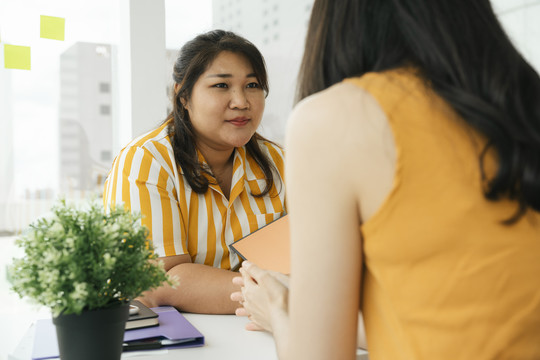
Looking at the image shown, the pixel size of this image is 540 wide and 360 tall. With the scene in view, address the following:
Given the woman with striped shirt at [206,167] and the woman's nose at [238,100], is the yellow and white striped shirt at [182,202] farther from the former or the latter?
the woman's nose at [238,100]

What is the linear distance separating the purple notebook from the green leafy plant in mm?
239

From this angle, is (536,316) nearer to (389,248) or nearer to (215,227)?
(389,248)

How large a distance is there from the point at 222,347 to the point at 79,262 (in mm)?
428

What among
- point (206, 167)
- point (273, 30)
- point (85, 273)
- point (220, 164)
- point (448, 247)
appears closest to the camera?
point (448, 247)

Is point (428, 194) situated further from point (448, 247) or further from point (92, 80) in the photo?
point (92, 80)

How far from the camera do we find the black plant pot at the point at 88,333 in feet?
2.57

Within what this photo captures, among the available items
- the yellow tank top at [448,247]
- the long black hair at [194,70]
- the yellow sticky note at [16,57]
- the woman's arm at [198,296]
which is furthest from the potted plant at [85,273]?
the yellow sticky note at [16,57]

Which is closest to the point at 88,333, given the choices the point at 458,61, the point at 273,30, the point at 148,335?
the point at 148,335

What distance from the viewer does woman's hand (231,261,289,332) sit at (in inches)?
36.9

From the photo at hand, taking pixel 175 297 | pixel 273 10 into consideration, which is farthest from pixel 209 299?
pixel 273 10

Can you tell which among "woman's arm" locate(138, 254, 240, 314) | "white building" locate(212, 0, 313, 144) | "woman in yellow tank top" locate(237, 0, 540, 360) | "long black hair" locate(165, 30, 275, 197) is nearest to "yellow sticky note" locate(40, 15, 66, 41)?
"white building" locate(212, 0, 313, 144)

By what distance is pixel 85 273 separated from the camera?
0.76 metres

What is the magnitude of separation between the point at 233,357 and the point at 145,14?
1980mm

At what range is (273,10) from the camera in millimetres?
3072
